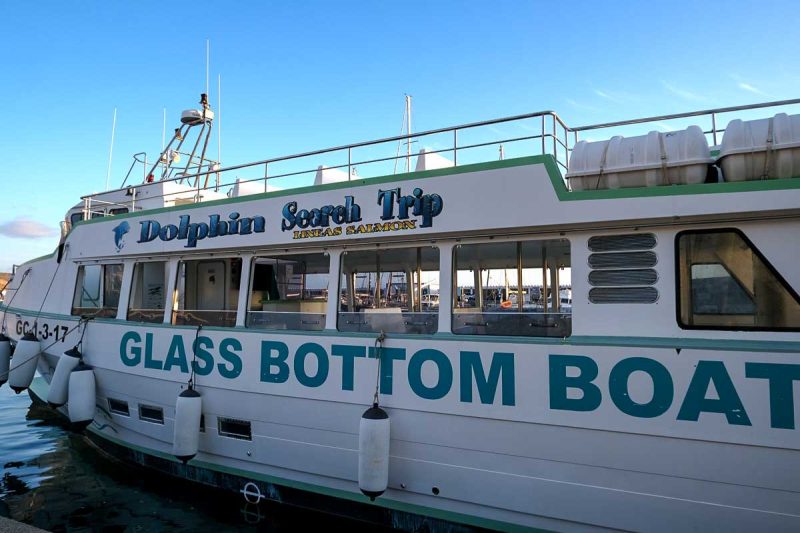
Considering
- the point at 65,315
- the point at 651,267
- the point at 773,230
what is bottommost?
the point at 65,315

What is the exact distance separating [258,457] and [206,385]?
112cm

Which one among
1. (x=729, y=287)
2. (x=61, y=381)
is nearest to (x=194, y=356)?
(x=61, y=381)

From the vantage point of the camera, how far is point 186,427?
19.8 ft

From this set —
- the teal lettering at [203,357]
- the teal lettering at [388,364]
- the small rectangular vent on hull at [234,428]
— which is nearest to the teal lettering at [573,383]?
the teal lettering at [388,364]

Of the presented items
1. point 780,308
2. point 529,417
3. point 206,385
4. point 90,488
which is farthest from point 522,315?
point 90,488

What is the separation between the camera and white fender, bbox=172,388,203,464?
6000 mm

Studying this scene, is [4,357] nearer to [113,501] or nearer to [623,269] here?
[113,501]

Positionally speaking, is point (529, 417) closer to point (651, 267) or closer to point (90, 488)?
point (651, 267)

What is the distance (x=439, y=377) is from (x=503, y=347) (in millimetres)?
686

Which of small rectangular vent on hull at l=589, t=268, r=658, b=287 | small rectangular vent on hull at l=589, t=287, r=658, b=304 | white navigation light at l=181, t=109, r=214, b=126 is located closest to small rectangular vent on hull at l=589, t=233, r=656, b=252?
small rectangular vent on hull at l=589, t=268, r=658, b=287

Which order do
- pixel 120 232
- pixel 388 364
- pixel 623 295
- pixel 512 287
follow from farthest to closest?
1. pixel 120 232
2. pixel 512 287
3. pixel 388 364
4. pixel 623 295

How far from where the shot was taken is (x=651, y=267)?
432cm

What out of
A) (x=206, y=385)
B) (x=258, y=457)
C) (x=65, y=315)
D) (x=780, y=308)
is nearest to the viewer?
(x=780, y=308)

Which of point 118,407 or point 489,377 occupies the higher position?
point 489,377
